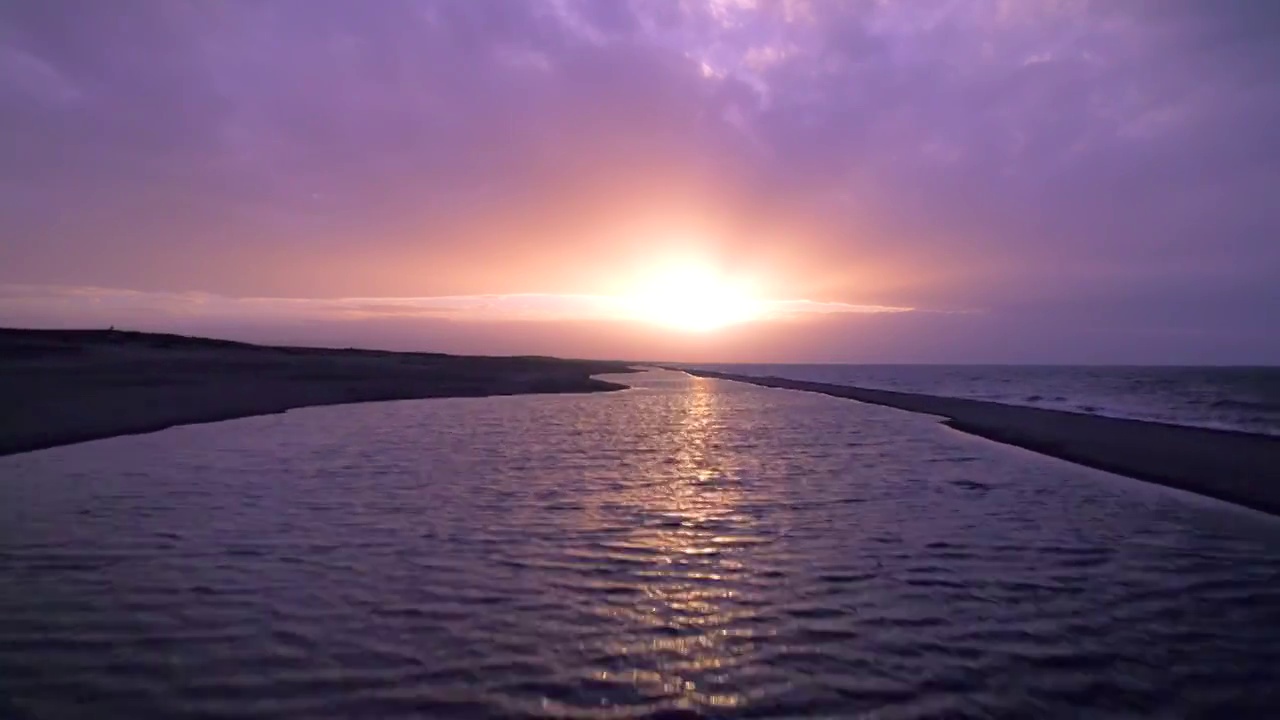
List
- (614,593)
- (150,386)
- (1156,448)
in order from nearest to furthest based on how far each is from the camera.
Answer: (614,593) < (1156,448) < (150,386)

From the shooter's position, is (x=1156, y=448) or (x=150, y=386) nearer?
(x=1156, y=448)

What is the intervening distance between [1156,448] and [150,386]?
145 feet

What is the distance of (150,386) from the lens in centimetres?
4369

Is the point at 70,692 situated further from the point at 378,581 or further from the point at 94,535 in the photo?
the point at 94,535

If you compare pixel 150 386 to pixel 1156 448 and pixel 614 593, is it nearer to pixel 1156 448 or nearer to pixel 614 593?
pixel 614 593

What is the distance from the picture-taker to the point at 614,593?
10508 mm

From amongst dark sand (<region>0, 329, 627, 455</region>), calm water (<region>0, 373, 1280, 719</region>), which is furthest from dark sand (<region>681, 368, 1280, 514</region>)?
dark sand (<region>0, 329, 627, 455</region>)

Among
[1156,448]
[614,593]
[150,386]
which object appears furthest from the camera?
[150,386]

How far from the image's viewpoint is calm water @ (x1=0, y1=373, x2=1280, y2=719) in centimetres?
738

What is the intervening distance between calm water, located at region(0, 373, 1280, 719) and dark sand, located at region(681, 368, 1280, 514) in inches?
78.9

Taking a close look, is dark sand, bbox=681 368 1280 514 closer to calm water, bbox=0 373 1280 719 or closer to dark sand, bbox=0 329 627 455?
calm water, bbox=0 373 1280 719

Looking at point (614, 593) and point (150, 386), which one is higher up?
point (150, 386)

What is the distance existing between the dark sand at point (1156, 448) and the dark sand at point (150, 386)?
95.6 feet

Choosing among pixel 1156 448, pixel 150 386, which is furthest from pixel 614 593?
pixel 150 386
